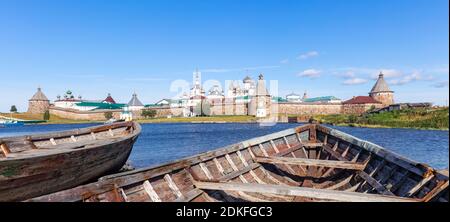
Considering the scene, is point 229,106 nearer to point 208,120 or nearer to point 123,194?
point 208,120

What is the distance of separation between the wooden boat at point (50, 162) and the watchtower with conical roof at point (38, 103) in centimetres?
13392

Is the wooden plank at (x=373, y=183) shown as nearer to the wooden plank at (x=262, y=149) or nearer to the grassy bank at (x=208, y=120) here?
the wooden plank at (x=262, y=149)

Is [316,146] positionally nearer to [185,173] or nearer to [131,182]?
[185,173]

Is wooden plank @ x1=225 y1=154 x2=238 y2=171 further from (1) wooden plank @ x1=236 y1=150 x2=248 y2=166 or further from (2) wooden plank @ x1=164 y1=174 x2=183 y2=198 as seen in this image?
(2) wooden plank @ x1=164 y1=174 x2=183 y2=198

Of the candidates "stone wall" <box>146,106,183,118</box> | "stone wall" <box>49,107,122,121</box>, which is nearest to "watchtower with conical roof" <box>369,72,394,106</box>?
"stone wall" <box>146,106,183,118</box>

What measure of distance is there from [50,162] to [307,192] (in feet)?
22.9

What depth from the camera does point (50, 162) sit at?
27.4 ft

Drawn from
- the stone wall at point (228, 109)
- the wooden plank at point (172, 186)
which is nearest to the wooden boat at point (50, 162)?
the wooden plank at point (172, 186)

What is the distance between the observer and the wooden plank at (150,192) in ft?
20.8

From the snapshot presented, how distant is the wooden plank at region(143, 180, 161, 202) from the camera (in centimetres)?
634

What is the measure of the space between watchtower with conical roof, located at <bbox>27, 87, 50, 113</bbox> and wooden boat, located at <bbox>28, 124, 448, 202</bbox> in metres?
141

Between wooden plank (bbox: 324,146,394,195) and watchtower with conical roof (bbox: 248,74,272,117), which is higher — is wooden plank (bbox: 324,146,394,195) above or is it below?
below

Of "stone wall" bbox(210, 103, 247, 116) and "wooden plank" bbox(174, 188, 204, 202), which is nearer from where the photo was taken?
"wooden plank" bbox(174, 188, 204, 202)

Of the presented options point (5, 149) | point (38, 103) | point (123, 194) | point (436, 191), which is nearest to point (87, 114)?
point (38, 103)
